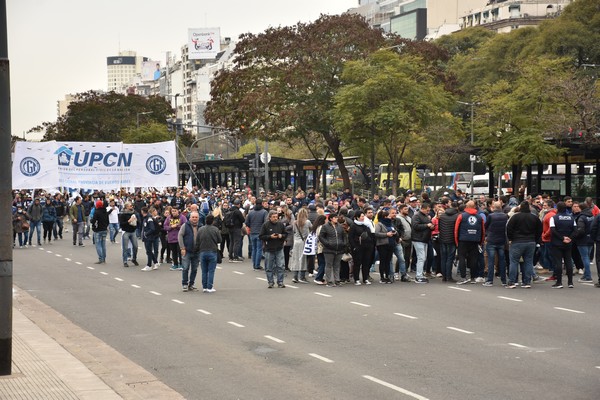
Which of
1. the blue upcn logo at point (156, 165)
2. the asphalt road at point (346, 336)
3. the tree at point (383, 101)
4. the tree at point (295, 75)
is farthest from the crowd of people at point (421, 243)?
the tree at point (295, 75)

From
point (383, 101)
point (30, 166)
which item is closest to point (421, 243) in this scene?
point (30, 166)

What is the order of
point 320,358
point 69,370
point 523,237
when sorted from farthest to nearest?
1. point 523,237
2. point 320,358
3. point 69,370

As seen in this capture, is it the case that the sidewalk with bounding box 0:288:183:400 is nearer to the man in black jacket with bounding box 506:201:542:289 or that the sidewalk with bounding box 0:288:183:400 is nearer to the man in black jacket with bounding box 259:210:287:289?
the man in black jacket with bounding box 259:210:287:289

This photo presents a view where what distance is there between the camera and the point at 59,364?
1170 centimetres

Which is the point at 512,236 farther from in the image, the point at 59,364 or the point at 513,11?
the point at 513,11

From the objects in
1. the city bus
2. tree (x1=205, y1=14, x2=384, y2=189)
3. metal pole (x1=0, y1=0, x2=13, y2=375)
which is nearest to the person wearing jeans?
metal pole (x1=0, y1=0, x2=13, y2=375)

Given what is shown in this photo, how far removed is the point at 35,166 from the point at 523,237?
2711 cm

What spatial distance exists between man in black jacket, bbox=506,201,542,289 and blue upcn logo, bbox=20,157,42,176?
87.2ft

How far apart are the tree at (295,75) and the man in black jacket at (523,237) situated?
3070 cm

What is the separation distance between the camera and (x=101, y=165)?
43.7m

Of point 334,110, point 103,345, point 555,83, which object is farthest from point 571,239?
point 334,110

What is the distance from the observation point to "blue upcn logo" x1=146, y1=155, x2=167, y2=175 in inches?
1730

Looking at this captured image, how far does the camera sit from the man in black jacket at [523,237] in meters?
20.1

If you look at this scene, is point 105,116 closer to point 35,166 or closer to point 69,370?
point 35,166
